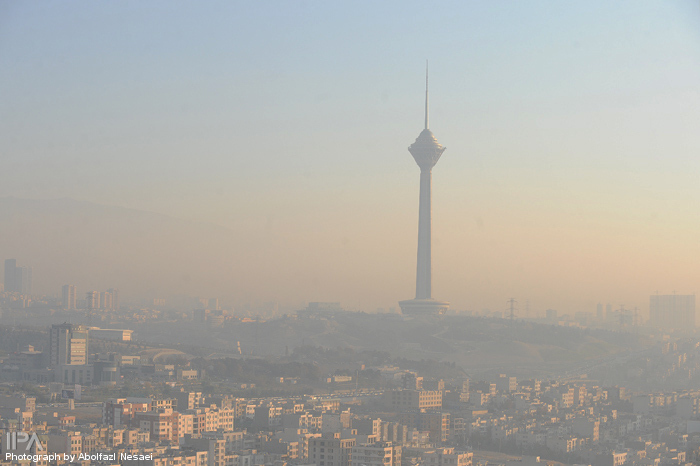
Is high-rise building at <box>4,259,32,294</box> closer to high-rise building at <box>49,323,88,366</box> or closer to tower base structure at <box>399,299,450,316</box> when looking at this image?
tower base structure at <box>399,299,450,316</box>

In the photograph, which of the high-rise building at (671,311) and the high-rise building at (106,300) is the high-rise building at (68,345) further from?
the high-rise building at (671,311)

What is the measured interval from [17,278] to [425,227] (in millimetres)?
35991

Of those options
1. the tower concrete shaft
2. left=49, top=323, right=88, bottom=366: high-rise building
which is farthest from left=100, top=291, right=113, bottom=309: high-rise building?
left=49, top=323, right=88, bottom=366: high-rise building

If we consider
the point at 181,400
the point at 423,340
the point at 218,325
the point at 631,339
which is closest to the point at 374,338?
the point at 423,340

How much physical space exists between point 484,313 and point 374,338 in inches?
1698

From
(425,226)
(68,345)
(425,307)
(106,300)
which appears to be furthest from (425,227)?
(68,345)

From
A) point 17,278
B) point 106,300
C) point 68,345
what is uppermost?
point 17,278

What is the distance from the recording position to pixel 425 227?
234 feet

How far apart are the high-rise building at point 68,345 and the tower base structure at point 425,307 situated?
34706 mm

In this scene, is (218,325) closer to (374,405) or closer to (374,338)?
(374,338)

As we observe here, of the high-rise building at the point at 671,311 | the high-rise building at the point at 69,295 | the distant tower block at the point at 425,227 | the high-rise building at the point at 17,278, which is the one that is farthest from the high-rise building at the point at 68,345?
the high-rise building at the point at 671,311

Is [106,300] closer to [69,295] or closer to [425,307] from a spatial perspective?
[69,295]

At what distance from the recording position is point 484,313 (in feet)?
354

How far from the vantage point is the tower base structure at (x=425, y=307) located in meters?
73.1
